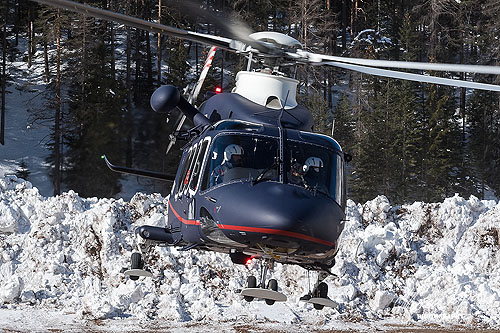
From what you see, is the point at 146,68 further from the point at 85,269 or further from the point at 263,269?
the point at 263,269

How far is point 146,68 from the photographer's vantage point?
38.8 meters

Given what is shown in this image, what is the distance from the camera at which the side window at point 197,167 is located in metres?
9.27

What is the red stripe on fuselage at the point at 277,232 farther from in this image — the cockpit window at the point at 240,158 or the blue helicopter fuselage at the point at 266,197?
the cockpit window at the point at 240,158

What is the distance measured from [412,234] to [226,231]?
36.5 ft

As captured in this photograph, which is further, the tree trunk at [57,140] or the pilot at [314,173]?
the tree trunk at [57,140]

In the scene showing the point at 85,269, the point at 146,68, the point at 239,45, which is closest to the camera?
the point at 239,45

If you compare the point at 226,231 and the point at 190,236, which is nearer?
the point at 226,231

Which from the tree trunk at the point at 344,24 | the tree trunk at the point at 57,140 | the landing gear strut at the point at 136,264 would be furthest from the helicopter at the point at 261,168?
the tree trunk at the point at 344,24

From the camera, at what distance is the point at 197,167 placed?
9.38 m

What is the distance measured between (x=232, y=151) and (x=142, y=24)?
1.98 metres

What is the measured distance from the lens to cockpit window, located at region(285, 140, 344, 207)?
28.5 ft

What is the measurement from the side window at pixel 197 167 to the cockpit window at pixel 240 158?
0.92 feet

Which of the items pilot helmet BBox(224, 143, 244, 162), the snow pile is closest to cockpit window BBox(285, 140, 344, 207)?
pilot helmet BBox(224, 143, 244, 162)

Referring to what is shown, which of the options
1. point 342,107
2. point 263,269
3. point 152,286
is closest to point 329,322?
point 152,286
